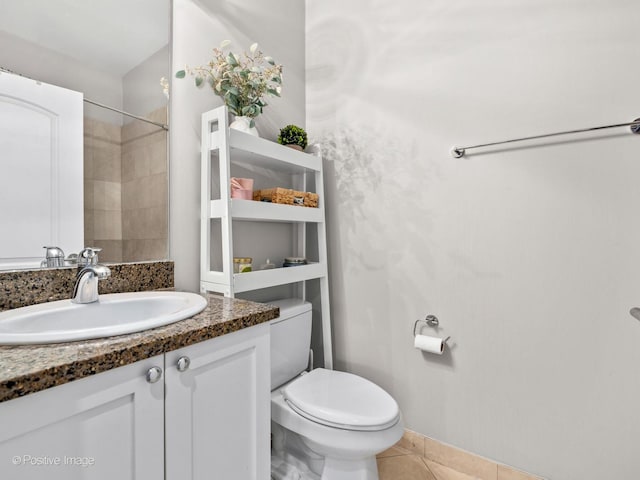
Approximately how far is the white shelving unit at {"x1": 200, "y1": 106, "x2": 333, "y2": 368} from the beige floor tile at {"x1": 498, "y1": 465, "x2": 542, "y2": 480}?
2.78ft

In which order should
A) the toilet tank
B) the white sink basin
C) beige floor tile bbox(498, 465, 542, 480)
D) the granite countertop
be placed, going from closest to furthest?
the granite countertop
the white sink basin
beige floor tile bbox(498, 465, 542, 480)
the toilet tank

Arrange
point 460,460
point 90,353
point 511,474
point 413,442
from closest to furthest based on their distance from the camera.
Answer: point 90,353
point 511,474
point 460,460
point 413,442

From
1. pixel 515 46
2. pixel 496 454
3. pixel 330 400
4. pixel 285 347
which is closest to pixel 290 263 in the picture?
pixel 285 347

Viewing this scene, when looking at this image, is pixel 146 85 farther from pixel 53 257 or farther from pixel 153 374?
pixel 153 374

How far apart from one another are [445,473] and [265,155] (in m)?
1.63

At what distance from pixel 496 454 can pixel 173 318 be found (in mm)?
1430

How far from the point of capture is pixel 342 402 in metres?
1.20

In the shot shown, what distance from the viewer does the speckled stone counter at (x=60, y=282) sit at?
0.89 metres

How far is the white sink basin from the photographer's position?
668 millimetres

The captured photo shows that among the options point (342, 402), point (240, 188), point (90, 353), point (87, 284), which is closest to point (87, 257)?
point (87, 284)

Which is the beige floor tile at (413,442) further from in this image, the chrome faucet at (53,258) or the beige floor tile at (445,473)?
the chrome faucet at (53,258)

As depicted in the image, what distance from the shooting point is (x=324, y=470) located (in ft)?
3.84

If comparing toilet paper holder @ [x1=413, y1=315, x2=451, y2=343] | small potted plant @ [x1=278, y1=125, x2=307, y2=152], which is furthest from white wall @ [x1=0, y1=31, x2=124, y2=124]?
toilet paper holder @ [x1=413, y1=315, x2=451, y2=343]

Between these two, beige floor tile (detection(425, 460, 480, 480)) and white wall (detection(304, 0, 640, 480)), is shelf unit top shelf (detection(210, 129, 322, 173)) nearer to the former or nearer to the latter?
white wall (detection(304, 0, 640, 480))
